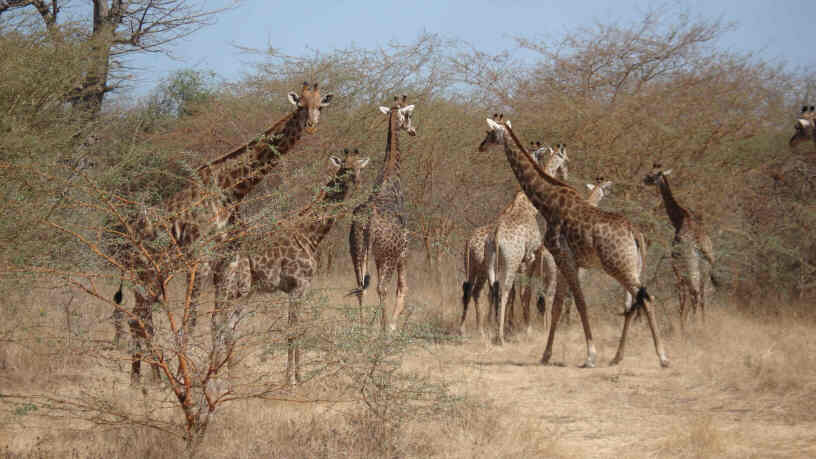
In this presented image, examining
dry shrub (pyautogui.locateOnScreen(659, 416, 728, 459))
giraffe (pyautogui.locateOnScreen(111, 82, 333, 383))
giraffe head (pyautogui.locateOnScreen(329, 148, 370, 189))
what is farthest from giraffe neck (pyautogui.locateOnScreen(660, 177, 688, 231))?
dry shrub (pyautogui.locateOnScreen(659, 416, 728, 459))

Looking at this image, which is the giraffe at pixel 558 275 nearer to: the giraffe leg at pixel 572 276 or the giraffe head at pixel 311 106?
the giraffe leg at pixel 572 276

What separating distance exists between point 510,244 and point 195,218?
13.1 ft

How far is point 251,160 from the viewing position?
537 centimetres

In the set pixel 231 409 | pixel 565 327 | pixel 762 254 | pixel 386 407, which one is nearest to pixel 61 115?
pixel 231 409

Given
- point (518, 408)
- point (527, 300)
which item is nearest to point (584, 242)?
point (518, 408)

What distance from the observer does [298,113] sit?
20.0 feet

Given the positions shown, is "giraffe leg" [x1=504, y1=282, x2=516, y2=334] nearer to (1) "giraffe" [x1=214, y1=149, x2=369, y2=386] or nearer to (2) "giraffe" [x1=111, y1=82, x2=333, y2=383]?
(1) "giraffe" [x1=214, y1=149, x2=369, y2=386]

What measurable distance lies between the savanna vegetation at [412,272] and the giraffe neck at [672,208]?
22 cm

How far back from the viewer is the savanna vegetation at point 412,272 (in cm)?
412

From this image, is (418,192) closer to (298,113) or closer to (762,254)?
(762,254)

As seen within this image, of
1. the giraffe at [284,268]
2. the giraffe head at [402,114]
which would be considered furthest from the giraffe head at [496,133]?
the giraffe at [284,268]

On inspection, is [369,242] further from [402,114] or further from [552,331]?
[552,331]

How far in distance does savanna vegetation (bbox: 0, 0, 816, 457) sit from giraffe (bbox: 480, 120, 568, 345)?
637 mm

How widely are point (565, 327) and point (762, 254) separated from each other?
128 inches
